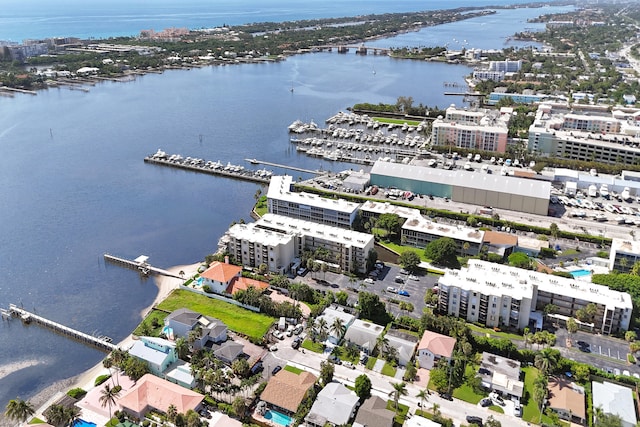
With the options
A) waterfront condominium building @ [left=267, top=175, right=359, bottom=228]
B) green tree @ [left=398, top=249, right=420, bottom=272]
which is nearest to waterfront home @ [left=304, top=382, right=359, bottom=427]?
green tree @ [left=398, top=249, right=420, bottom=272]

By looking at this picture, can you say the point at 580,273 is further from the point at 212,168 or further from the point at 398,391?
the point at 212,168

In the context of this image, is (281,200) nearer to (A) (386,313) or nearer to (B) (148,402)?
(A) (386,313)

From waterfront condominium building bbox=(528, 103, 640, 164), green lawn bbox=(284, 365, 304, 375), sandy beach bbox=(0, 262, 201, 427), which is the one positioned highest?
waterfront condominium building bbox=(528, 103, 640, 164)

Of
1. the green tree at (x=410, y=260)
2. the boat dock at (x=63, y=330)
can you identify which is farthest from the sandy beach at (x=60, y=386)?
the green tree at (x=410, y=260)

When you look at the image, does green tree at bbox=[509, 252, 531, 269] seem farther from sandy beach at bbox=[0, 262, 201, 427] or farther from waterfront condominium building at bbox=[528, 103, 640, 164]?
waterfront condominium building at bbox=[528, 103, 640, 164]

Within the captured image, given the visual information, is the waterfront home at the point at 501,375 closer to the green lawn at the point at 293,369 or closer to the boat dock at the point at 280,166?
the green lawn at the point at 293,369
